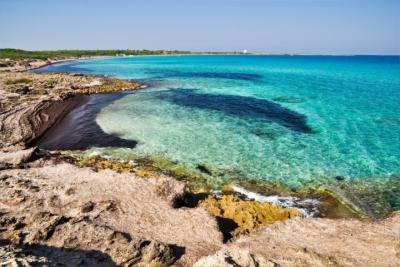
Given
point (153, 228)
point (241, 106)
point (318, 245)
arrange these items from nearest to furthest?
point (318, 245)
point (153, 228)
point (241, 106)

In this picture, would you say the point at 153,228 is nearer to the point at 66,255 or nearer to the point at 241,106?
the point at 66,255

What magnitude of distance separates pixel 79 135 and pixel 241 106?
838 inches

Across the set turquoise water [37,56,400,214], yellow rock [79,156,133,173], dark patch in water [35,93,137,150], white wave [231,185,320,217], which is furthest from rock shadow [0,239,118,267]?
dark patch in water [35,93,137,150]

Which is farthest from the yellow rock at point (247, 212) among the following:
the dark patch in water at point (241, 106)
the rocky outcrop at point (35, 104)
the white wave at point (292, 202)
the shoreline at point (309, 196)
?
the dark patch in water at point (241, 106)

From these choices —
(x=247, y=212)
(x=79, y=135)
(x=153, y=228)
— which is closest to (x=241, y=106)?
(x=79, y=135)

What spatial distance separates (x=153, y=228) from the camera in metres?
11.3

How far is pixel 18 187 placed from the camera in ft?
44.7

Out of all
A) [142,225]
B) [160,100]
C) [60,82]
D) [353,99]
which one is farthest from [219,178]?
[60,82]

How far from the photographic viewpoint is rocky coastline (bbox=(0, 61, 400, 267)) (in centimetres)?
932

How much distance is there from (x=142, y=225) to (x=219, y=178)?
7.61 metres

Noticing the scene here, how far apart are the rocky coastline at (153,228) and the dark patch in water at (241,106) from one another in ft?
58.6

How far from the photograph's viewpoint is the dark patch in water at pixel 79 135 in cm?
2377

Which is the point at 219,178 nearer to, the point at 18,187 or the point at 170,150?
the point at 170,150

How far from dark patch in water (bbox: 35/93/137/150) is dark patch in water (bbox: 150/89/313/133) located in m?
13.4
